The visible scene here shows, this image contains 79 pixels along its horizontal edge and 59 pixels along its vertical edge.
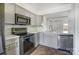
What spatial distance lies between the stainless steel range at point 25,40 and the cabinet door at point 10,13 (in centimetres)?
13

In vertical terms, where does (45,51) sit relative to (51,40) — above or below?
below

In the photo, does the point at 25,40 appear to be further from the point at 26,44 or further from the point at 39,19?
the point at 39,19

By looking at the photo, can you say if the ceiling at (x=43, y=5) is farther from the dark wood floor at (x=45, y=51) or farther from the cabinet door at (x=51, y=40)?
the dark wood floor at (x=45, y=51)

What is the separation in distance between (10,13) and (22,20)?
18cm

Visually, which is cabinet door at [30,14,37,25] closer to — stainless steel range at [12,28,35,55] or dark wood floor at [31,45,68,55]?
stainless steel range at [12,28,35,55]

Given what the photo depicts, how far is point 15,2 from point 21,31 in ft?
1.24

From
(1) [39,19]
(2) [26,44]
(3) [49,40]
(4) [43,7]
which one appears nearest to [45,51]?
(3) [49,40]

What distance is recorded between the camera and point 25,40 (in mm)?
1256

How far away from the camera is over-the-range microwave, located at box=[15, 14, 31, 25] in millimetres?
1190

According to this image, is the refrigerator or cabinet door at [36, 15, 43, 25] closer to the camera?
the refrigerator

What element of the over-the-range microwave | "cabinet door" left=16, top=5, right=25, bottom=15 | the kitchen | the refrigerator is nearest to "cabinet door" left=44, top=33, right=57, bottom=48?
the kitchen

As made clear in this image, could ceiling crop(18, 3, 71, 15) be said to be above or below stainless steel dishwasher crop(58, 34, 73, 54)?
above

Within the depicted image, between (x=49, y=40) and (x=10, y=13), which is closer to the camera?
(x=10, y=13)

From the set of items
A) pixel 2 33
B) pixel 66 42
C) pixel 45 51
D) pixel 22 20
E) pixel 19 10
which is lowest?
pixel 45 51
